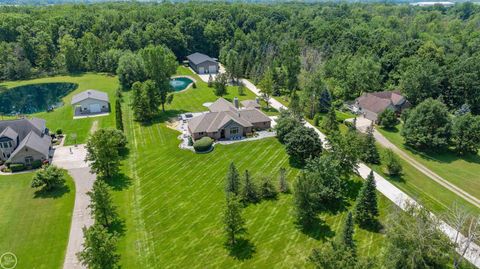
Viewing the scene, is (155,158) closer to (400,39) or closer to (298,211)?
(298,211)

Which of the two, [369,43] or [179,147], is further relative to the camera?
[369,43]

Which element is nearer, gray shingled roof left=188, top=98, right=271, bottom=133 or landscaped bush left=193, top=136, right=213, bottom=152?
landscaped bush left=193, top=136, right=213, bottom=152

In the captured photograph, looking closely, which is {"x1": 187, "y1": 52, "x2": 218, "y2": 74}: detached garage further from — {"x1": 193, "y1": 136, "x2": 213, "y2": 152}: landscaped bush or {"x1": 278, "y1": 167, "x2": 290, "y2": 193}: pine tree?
{"x1": 278, "y1": 167, "x2": 290, "y2": 193}: pine tree

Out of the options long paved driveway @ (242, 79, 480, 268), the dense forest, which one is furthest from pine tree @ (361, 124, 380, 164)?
the dense forest

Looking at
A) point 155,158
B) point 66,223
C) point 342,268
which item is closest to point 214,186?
point 155,158

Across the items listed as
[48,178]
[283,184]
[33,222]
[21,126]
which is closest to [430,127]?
[283,184]
